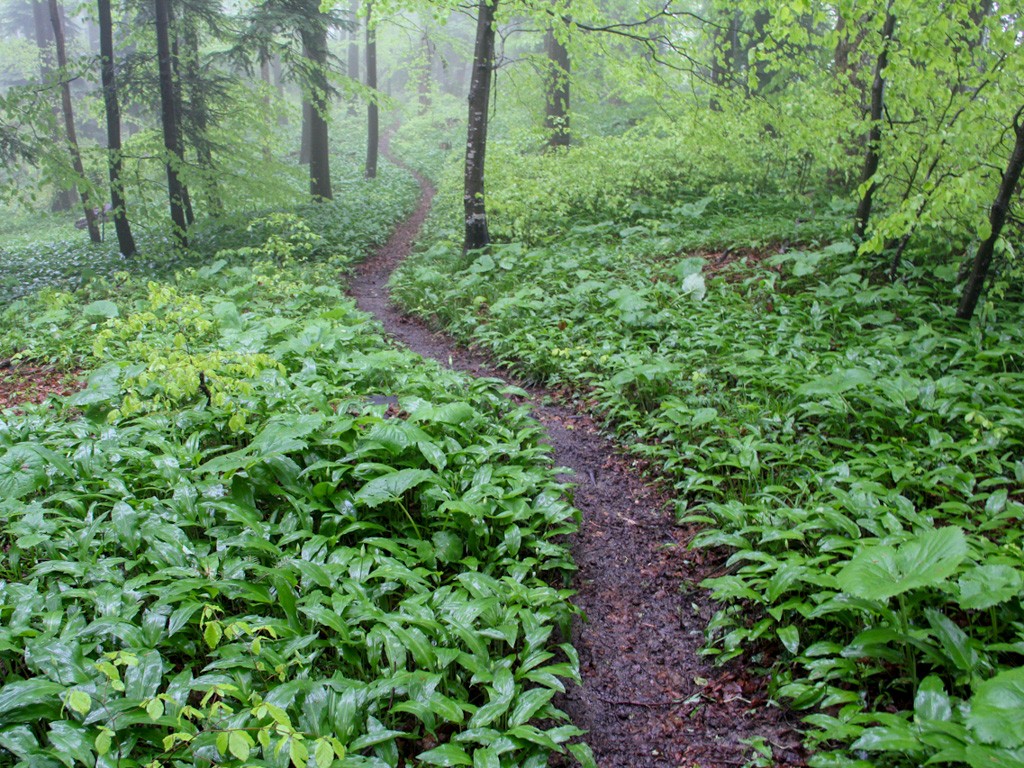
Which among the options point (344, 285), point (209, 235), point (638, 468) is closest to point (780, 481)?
point (638, 468)

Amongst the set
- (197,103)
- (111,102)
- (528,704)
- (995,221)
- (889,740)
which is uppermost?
(197,103)

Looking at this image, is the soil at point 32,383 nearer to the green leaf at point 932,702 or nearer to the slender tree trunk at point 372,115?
the green leaf at point 932,702

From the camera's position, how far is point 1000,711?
228 centimetres

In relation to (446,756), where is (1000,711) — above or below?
above

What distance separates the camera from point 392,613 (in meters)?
3.16

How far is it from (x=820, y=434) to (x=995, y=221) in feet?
10.5

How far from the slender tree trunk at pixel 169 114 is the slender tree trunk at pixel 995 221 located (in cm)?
1272

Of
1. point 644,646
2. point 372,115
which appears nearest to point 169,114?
point 372,115

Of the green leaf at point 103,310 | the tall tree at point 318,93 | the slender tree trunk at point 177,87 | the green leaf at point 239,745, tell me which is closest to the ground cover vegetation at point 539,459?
the green leaf at point 239,745

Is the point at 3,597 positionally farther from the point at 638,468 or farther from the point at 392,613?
the point at 638,468

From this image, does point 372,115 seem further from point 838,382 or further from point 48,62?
point 838,382

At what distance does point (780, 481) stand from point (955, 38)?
213 inches

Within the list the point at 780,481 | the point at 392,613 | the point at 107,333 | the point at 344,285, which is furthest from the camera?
the point at 344,285

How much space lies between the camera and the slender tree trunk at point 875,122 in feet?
22.7
